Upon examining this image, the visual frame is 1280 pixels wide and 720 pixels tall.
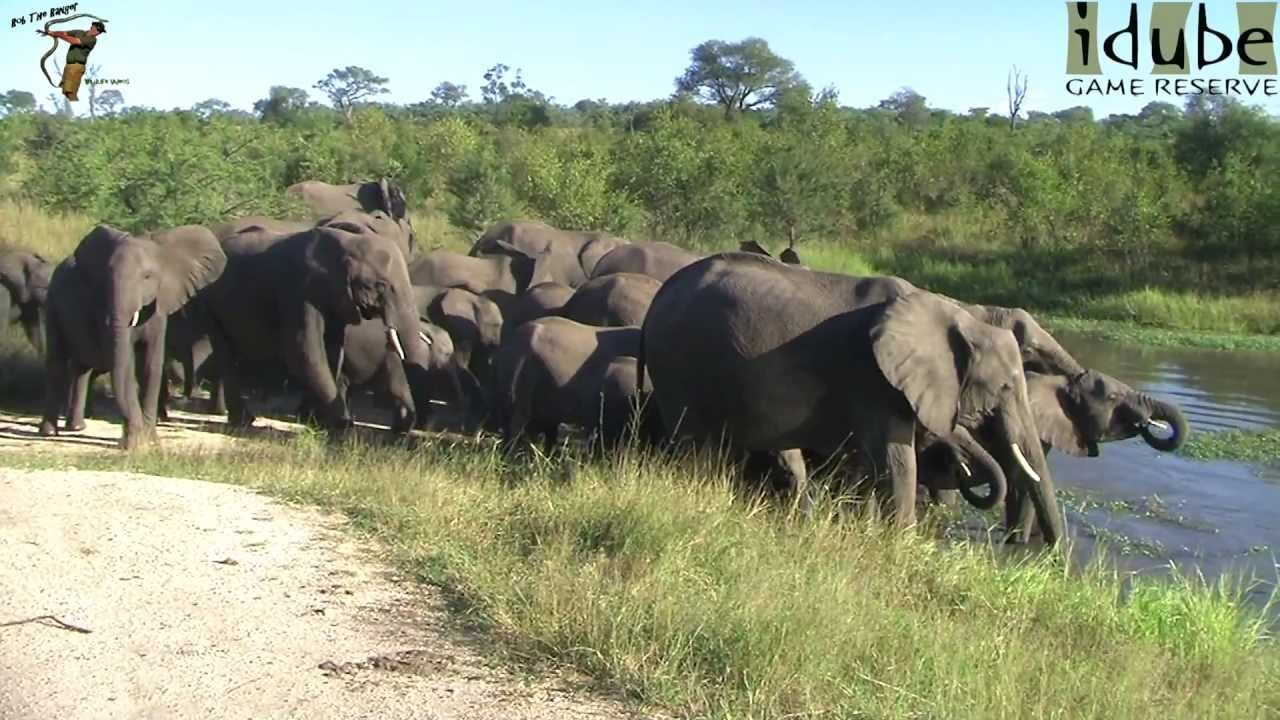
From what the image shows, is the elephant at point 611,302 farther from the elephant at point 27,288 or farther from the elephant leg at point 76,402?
the elephant at point 27,288

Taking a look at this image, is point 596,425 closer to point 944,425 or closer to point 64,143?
point 944,425

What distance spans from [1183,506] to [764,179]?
2532cm

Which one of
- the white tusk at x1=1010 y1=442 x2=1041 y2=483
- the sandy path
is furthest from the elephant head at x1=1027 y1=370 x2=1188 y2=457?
the sandy path

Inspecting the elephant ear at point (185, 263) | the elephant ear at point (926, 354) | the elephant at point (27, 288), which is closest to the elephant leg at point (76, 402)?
the elephant ear at point (185, 263)

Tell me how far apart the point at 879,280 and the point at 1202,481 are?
599 centimetres

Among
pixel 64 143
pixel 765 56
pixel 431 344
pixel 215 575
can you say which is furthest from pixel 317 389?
pixel 765 56

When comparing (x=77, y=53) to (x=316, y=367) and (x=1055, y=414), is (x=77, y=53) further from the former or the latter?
(x=1055, y=414)

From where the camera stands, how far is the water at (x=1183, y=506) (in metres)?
12.3

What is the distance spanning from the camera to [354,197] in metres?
27.8

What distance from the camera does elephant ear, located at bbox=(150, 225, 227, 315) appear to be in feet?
43.1

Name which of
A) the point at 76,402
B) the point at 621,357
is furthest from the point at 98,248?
the point at 621,357

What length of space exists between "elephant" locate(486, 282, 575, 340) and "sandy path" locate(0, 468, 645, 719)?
24.4 feet

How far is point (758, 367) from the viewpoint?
11062 mm

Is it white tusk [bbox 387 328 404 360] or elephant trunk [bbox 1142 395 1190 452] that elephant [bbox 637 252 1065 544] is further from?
white tusk [bbox 387 328 404 360]
